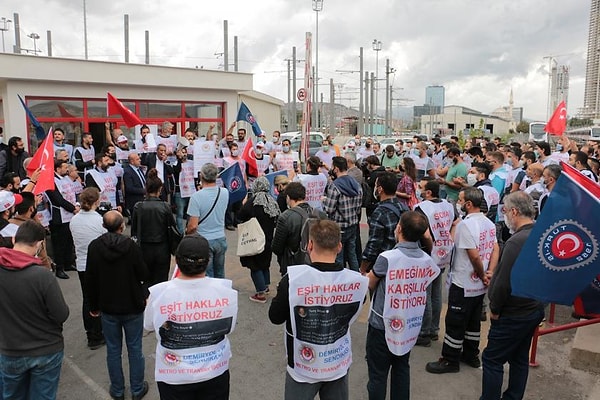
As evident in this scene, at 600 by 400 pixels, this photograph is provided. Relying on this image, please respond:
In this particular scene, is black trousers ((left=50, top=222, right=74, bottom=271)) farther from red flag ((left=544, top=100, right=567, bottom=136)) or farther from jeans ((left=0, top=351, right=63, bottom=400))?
red flag ((left=544, top=100, right=567, bottom=136))

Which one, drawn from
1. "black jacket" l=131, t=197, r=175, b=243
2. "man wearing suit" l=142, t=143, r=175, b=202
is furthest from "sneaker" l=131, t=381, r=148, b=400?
"man wearing suit" l=142, t=143, r=175, b=202

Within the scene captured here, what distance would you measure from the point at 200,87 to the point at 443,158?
9.63 metres

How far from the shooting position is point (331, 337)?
121 inches

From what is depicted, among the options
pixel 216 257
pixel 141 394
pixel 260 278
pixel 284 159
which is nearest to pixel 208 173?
pixel 216 257

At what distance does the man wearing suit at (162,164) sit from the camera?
957 centimetres

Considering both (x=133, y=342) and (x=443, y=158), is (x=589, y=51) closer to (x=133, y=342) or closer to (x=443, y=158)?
(x=443, y=158)

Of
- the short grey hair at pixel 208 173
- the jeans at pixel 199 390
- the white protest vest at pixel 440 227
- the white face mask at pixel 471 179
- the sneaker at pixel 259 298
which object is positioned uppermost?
the short grey hair at pixel 208 173

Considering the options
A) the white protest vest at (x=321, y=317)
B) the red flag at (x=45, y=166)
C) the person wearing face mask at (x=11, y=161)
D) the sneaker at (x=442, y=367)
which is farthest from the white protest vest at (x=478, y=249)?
the person wearing face mask at (x=11, y=161)

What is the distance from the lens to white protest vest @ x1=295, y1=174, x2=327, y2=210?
7.57m

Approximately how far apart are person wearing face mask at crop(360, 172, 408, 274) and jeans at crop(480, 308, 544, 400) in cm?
141

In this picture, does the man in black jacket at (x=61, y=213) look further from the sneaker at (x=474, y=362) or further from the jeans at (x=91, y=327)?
the sneaker at (x=474, y=362)

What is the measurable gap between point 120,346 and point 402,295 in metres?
A: 2.55

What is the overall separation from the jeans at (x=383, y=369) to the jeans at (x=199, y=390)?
48.7 inches

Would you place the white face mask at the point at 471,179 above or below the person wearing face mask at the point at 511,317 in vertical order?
above
